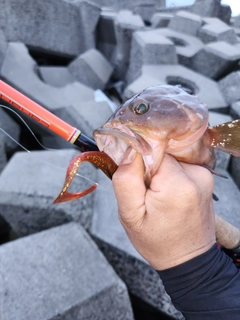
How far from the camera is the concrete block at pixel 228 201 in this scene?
1.11 m

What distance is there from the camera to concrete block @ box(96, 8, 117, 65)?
8.63ft

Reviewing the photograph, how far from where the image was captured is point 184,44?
98.5 inches

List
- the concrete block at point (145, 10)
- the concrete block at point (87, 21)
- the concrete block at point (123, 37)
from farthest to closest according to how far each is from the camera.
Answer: the concrete block at point (145, 10)
the concrete block at point (123, 37)
the concrete block at point (87, 21)

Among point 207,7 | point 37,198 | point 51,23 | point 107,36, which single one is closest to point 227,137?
point 37,198

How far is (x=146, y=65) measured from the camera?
2.10 metres

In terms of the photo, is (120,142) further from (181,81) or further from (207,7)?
(207,7)

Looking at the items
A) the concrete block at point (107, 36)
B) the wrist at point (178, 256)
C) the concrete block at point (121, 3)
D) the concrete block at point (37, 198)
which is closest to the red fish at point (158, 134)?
the wrist at point (178, 256)

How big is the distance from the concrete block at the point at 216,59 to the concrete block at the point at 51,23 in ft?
3.05

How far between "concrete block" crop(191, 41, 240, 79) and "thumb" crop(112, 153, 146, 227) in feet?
6.07

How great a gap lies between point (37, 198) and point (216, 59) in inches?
65.0

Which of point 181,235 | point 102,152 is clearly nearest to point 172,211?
point 181,235

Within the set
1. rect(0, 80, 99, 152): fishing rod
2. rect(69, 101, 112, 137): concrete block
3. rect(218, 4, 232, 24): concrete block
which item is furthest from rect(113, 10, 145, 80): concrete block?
rect(0, 80, 99, 152): fishing rod

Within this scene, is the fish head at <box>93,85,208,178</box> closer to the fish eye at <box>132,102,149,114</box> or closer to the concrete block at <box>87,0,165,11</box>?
the fish eye at <box>132,102,149,114</box>

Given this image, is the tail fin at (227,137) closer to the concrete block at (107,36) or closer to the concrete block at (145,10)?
the concrete block at (107,36)
